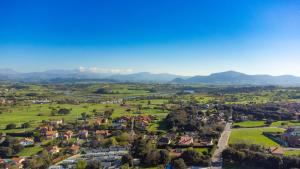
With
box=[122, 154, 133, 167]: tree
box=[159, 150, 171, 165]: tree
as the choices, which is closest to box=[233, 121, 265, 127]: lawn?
box=[159, 150, 171, 165]: tree

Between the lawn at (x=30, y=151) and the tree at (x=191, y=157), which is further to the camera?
the lawn at (x=30, y=151)

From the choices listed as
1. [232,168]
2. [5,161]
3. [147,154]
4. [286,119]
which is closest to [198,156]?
[232,168]

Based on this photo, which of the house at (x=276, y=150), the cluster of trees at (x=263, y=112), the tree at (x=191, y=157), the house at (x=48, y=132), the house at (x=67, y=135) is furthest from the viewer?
the cluster of trees at (x=263, y=112)

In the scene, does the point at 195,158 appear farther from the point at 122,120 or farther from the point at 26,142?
the point at 122,120

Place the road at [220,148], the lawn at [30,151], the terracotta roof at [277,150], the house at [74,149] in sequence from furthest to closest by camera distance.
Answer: the lawn at [30,151] → the house at [74,149] → the terracotta roof at [277,150] → the road at [220,148]

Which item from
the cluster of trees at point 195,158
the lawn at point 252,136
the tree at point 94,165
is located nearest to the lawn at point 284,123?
the lawn at point 252,136

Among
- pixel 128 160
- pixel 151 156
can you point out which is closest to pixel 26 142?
pixel 128 160

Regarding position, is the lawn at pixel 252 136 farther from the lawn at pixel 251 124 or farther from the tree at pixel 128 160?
the tree at pixel 128 160
